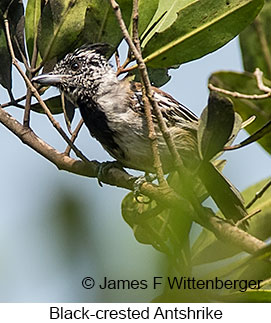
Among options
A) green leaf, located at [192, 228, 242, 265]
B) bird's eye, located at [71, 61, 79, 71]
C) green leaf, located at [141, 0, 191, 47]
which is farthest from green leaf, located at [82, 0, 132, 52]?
green leaf, located at [192, 228, 242, 265]

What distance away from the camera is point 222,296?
1449 mm

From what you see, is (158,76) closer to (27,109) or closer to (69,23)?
(69,23)

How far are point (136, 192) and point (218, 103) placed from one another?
2.13ft

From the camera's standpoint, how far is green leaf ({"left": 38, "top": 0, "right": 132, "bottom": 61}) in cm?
267

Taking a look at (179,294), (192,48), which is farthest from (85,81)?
(179,294)

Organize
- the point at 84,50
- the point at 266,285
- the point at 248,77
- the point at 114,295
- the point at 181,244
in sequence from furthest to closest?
the point at 84,50, the point at 248,77, the point at 266,285, the point at 181,244, the point at 114,295

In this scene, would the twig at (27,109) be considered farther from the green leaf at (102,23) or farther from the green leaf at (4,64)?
the green leaf at (102,23)

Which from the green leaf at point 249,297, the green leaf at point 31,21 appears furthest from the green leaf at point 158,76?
the green leaf at point 249,297

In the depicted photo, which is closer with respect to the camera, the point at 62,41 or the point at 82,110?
the point at 62,41

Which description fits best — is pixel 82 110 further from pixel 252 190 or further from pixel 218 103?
pixel 218 103

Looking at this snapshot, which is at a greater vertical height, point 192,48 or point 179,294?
point 192,48

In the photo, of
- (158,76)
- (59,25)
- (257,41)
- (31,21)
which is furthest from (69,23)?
(257,41)

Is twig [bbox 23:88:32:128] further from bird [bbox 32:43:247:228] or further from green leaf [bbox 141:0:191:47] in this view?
green leaf [bbox 141:0:191:47]

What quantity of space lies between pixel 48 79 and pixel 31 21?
34 cm
